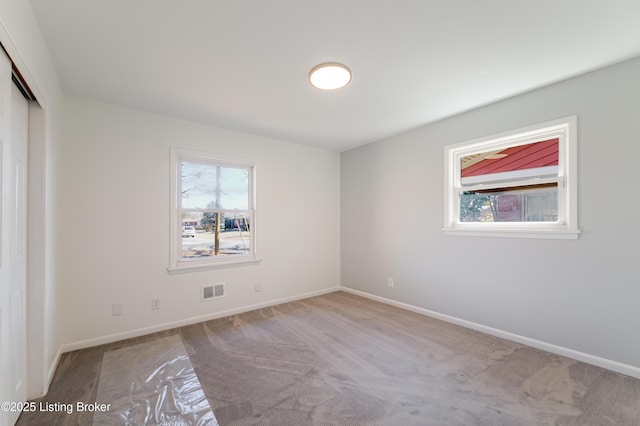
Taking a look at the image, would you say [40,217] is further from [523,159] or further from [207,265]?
[523,159]

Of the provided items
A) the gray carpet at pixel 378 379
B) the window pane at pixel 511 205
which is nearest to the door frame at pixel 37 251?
the gray carpet at pixel 378 379

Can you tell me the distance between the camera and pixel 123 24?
1.79 meters

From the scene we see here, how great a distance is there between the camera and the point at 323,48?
2045 mm

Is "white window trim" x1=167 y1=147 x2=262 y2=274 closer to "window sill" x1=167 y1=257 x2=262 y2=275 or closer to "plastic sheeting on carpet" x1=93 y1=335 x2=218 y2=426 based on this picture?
"window sill" x1=167 y1=257 x2=262 y2=275

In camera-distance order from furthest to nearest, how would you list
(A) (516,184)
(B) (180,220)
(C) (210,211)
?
(C) (210,211)
(B) (180,220)
(A) (516,184)

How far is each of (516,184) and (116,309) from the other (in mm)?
4486

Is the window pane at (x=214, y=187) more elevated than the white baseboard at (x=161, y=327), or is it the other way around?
the window pane at (x=214, y=187)

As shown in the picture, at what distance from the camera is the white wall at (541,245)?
2242mm

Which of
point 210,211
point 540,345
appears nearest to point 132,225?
point 210,211

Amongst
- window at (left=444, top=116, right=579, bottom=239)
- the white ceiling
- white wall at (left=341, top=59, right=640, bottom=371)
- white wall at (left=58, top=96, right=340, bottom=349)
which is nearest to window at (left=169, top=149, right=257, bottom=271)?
white wall at (left=58, top=96, right=340, bottom=349)

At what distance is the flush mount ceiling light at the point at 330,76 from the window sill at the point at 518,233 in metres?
2.18

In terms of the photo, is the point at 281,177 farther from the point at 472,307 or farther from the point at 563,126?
the point at 563,126

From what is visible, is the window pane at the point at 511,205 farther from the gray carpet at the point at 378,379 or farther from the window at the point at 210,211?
the window at the point at 210,211

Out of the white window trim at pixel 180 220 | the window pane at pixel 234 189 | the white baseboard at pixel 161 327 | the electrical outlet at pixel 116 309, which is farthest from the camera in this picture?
the window pane at pixel 234 189
